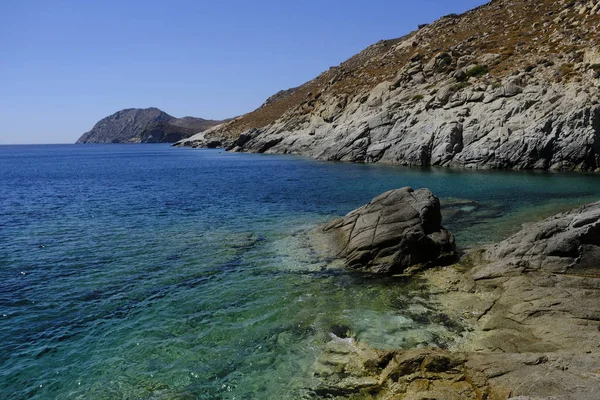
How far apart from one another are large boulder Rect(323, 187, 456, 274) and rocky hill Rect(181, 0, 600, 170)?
36759mm

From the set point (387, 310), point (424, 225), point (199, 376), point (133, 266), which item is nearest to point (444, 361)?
point (387, 310)

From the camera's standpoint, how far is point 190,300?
50.1 feet

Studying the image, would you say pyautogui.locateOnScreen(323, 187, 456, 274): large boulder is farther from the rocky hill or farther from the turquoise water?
the rocky hill

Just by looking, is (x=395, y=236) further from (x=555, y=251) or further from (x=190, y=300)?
(x=190, y=300)

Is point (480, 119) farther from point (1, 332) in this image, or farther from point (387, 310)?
point (1, 332)

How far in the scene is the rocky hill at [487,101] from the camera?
163 feet

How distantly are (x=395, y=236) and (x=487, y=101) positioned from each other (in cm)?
4781

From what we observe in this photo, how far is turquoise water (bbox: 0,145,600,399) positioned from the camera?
35.0 feet

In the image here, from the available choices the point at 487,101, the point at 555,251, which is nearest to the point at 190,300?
the point at 555,251

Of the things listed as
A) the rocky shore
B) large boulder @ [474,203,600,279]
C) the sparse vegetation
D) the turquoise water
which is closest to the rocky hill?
the sparse vegetation

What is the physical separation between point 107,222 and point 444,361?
84.5 ft

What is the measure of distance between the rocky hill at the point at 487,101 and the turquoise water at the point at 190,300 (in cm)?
1919

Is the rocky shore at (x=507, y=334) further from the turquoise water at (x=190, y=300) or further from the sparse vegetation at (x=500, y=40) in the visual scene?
the sparse vegetation at (x=500, y=40)

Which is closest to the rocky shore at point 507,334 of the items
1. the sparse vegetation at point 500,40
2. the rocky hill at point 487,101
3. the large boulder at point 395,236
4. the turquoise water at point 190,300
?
the large boulder at point 395,236
